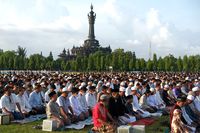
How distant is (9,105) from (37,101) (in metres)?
2.07

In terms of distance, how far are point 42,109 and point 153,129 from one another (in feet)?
16.6

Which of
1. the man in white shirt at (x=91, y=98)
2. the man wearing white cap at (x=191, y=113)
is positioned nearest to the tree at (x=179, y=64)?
the man in white shirt at (x=91, y=98)

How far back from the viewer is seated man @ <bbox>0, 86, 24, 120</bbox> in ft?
42.1

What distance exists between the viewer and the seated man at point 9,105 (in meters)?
12.8

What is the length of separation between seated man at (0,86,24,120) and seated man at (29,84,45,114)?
145 centimetres

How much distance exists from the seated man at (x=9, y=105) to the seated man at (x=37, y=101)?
1454 millimetres

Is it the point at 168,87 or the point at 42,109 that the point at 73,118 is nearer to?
the point at 42,109

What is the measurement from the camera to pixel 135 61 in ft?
255

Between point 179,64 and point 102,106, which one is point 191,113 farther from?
point 179,64

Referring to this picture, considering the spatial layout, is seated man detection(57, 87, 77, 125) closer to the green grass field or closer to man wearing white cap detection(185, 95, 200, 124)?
the green grass field

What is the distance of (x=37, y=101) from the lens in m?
15.0

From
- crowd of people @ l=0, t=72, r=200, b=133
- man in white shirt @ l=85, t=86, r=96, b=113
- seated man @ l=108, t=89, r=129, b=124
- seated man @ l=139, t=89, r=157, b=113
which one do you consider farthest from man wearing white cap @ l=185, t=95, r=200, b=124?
man in white shirt @ l=85, t=86, r=96, b=113

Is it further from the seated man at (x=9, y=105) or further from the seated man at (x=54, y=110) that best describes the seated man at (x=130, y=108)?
the seated man at (x=9, y=105)

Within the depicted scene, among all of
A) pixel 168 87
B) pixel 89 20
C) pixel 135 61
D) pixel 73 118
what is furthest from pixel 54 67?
pixel 73 118
